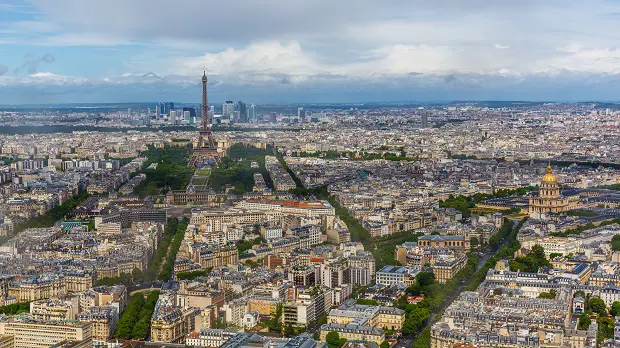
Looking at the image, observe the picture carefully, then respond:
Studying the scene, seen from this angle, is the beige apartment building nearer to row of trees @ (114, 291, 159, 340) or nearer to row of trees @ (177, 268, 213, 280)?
row of trees @ (114, 291, 159, 340)

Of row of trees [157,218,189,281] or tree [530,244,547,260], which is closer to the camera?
row of trees [157,218,189,281]

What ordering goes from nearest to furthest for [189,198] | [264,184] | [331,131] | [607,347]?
[607,347] < [189,198] < [264,184] < [331,131]

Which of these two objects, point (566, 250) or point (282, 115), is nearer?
point (566, 250)

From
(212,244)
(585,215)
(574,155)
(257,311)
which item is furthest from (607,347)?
(574,155)

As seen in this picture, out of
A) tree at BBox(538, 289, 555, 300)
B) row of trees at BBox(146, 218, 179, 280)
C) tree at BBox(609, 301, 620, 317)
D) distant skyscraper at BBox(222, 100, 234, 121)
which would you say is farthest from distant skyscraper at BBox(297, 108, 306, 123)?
tree at BBox(609, 301, 620, 317)

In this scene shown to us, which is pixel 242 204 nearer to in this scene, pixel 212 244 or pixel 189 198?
pixel 189 198

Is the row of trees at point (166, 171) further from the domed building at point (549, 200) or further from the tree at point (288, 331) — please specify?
the tree at point (288, 331)

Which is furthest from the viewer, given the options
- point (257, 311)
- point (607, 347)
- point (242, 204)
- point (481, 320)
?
point (242, 204)

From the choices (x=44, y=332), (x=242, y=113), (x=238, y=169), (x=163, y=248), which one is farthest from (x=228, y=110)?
(x=44, y=332)
